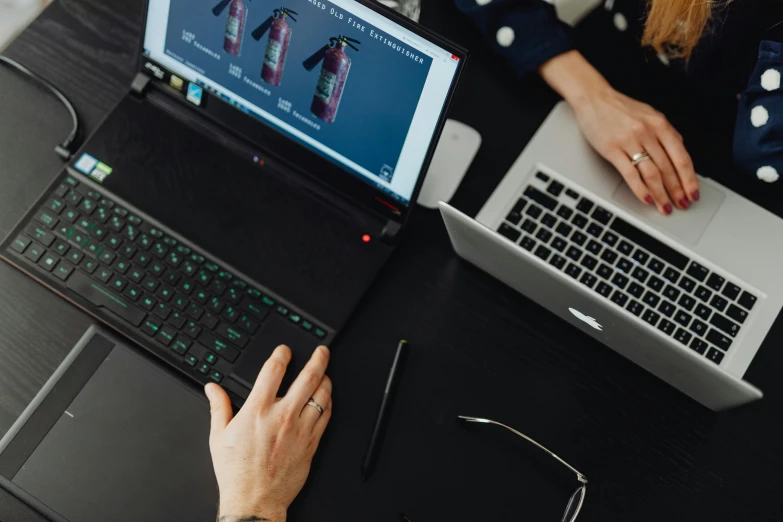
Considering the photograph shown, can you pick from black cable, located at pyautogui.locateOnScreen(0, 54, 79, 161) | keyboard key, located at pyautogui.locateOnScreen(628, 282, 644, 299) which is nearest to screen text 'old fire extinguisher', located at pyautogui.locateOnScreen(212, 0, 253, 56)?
black cable, located at pyautogui.locateOnScreen(0, 54, 79, 161)

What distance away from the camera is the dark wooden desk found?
2.87 feet

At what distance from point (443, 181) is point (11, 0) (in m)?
1.16

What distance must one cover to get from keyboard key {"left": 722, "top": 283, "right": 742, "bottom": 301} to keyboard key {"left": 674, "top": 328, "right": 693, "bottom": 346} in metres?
0.08

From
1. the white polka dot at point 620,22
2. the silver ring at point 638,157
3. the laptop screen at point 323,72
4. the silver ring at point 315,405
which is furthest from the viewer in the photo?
the white polka dot at point 620,22

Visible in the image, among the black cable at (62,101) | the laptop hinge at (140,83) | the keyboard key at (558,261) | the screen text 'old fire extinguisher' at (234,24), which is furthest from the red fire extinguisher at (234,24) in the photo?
the keyboard key at (558,261)

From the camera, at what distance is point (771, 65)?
3.22 ft

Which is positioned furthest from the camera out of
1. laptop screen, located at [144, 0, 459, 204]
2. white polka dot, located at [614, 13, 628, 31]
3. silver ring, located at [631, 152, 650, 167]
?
white polka dot, located at [614, 13, 628, 31]

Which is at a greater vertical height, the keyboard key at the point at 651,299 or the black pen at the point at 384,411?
the keyboard key at the point at 651,299

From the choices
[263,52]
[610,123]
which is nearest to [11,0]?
[263,52]

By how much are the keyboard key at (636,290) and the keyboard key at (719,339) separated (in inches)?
3.9

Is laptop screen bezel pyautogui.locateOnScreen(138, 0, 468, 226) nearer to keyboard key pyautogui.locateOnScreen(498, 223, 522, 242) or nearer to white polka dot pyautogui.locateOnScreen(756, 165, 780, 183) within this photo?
keyboard key pyautogui.locateOnScreen(498, 223, 522, 242)

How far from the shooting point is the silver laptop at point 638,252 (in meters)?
0.89

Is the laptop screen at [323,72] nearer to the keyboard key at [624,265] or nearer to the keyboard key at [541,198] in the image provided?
the keyboard key at [541,198]

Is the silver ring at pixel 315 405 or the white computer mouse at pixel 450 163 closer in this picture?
the silver ring at pixel 315 405
